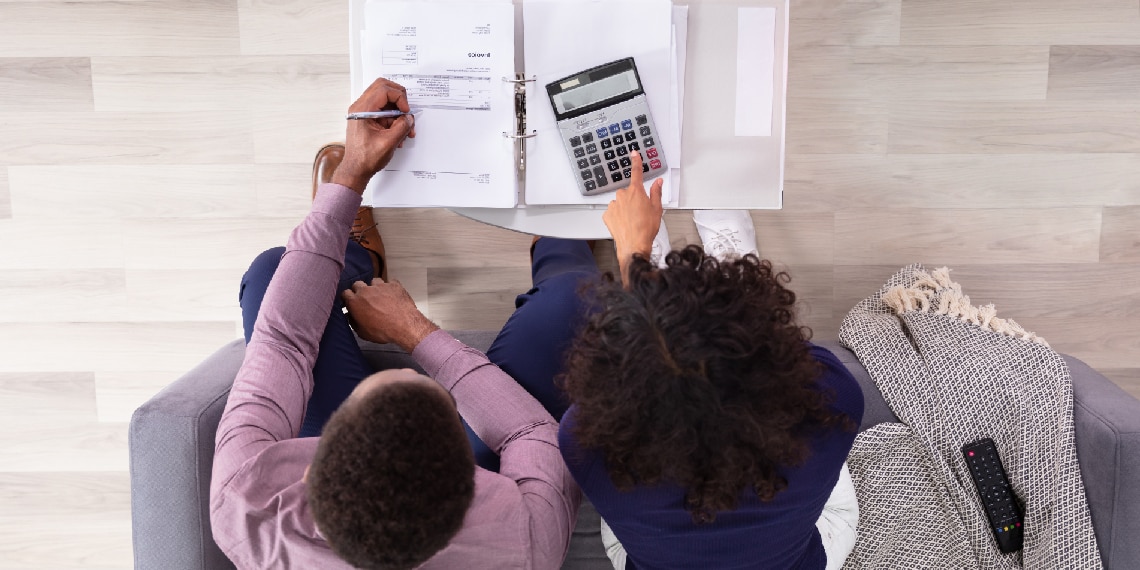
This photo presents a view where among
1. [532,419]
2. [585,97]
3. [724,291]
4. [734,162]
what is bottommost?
[532,419]

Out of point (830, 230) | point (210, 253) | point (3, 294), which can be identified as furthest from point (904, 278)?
point (3, 294)

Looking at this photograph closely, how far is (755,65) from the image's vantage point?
1.14m

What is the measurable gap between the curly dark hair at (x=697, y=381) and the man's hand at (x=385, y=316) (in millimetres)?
436

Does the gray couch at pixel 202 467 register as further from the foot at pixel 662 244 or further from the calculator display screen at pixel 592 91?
the calculator display screen at pixel 592 91

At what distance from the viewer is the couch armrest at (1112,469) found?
119 centimetres

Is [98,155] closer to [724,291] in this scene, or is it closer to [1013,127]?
[724,291]

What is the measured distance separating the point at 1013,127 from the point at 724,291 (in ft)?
3.92

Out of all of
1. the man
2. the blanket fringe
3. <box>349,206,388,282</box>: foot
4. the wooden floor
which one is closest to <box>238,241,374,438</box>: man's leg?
the man

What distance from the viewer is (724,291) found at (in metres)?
0.81

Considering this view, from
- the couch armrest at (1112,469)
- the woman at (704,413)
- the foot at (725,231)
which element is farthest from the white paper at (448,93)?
the couch armrest at (1112,469)

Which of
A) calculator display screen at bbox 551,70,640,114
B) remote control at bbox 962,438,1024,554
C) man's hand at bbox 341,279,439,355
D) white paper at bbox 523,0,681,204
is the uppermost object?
white paper at bbox 523,0,681,204

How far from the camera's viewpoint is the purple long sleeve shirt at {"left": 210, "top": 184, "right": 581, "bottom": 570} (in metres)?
0.91

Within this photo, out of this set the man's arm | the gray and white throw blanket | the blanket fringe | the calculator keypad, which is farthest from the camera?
the blanket fringe

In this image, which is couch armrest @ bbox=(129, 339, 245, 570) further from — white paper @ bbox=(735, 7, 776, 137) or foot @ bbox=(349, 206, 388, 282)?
white paper @ bbox=(735, 7, 776, 137)
